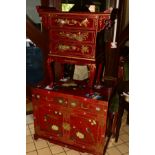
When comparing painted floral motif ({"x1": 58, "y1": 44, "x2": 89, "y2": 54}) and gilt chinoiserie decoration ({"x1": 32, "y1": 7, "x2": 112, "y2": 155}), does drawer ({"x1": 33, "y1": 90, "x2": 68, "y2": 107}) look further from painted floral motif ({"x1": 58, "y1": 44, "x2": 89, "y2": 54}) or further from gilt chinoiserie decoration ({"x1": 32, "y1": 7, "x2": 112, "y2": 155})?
painted floral motif ({"x1": 58, "y1": 44, "x2": 89, "y2": 54})

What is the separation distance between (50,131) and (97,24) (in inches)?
52.8

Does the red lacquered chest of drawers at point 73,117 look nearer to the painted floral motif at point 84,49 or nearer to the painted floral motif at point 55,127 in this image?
the painted floral motif at point 55,127

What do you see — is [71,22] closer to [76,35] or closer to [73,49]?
[76,35]

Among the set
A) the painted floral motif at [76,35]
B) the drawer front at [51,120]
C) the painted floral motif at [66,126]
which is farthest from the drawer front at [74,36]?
the painted floral motif at [66,126]

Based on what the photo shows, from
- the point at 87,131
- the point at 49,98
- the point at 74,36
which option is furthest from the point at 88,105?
the point at 74,36

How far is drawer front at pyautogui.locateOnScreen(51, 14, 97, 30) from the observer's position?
1934 mm

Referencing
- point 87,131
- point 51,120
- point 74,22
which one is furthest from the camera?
point 51,120

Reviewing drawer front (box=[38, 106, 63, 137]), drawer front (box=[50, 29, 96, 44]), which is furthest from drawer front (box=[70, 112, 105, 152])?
drawer front (box=[50, 29, 96, 44])

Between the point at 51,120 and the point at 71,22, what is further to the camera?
the point at 51,120

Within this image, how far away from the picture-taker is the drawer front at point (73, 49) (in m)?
2.03

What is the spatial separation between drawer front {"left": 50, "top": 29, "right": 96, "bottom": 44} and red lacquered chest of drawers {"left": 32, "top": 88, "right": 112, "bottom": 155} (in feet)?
1.85

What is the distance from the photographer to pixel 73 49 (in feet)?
6.89

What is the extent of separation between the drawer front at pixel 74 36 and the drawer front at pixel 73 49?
1.9 inches

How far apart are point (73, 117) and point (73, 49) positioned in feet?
2.40
